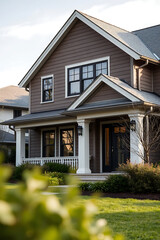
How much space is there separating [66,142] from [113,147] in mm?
2843

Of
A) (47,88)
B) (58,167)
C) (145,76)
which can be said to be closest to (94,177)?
(58,167)

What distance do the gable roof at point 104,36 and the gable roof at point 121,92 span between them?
4.59 ft

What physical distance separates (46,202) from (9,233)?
0.42 ft

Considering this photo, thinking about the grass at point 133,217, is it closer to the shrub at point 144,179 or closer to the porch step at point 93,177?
the shrub at point 144,179

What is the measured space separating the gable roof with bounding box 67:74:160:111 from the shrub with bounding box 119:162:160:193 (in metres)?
3.01

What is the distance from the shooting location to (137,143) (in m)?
14.4

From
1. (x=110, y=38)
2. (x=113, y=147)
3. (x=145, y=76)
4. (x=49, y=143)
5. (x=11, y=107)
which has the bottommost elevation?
(x=113, y=147)

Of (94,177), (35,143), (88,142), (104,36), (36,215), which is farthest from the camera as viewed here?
(35,143)

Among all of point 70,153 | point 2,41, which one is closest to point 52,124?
point 70,153

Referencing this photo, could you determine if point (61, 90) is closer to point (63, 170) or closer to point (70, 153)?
point (70, 153)

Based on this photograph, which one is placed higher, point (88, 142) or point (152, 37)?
point (152, 37)

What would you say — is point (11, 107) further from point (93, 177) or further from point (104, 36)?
point (93, 177)

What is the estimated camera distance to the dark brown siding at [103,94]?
1583 cm

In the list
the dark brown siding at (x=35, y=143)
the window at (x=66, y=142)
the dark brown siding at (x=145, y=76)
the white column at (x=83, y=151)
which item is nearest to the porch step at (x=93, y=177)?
the white column at (x=83, y=151)
